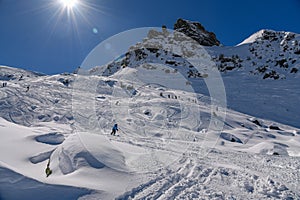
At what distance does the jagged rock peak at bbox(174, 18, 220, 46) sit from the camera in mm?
61781

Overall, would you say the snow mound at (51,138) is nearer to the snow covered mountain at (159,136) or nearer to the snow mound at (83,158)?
Answer: the snow covered mountain at (159,136)

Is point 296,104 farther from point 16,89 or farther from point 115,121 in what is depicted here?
point 16,89

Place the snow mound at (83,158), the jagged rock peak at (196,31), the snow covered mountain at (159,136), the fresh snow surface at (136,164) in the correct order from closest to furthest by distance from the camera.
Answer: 1. the fresh snow surface at (136,164)
2. the snow covered mountain at (159,136)
3. the snow mound at (83,158)
4. the jagged rock peak at (196,31)

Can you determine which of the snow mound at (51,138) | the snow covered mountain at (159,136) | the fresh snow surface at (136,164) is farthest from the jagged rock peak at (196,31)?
the snow mound at (51,138)

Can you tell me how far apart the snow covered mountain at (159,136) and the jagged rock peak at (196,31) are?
2024cm

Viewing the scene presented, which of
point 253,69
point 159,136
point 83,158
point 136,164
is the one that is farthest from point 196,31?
point 83,158

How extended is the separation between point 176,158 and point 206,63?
39.8m

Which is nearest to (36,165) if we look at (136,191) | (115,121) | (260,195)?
(136,191)

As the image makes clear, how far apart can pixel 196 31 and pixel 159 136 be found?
59902 mm

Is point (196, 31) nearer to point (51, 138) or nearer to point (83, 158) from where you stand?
point (51, 138)

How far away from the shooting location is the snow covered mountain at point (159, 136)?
4.78 m

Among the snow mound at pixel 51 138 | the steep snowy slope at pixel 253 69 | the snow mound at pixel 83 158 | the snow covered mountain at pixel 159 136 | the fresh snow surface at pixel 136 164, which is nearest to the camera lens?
the fresh snow surface at pixel 136 164

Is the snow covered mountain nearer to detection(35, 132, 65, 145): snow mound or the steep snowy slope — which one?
detection(35, 132, 65, 145): snow mound

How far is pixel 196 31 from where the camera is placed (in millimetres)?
66312
